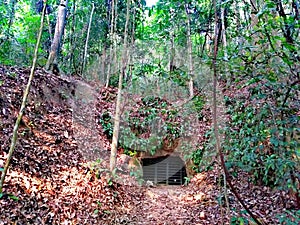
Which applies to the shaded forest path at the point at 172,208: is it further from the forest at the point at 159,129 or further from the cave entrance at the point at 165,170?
the cave entrance at the point at 165,170

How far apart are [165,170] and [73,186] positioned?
4.81 meters

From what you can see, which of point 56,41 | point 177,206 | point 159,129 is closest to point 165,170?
point 159,129

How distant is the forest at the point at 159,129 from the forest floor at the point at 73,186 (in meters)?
0.03

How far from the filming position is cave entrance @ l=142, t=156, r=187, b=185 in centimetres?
913

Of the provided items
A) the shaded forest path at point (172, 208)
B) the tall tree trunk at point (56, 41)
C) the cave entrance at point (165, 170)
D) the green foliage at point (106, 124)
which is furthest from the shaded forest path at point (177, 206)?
the tall tree trunk at point (56, 41)

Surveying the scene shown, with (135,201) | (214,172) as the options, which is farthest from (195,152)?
(135,201)

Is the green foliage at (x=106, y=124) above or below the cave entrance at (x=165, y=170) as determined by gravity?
above

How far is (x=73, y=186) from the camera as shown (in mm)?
4895

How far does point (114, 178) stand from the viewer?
5957 mm

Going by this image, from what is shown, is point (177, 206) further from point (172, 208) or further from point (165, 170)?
point (165, 170)

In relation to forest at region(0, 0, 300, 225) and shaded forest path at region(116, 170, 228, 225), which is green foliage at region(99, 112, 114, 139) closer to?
forest at region(0, 0, 300, 225)

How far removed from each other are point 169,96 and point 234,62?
26.0 ft

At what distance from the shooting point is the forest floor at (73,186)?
3.98 meters

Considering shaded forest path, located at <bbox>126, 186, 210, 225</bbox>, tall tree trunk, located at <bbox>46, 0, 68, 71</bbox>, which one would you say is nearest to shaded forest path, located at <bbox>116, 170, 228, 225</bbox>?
shaded forest path, located at <bbox>126, 186, 210, 225</bbox>
